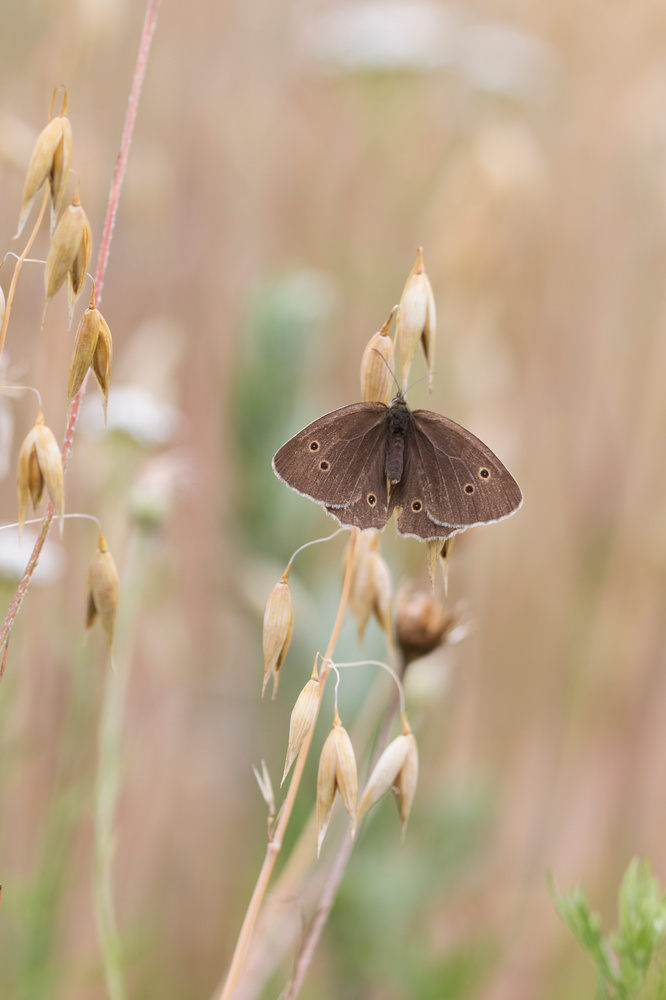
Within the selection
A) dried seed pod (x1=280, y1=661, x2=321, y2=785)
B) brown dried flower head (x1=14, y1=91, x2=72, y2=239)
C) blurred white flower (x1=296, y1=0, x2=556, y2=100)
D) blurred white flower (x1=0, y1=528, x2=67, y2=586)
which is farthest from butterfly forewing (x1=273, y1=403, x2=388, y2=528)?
blurred white flower (x1=296, y1=0, x2=556, y2=100)

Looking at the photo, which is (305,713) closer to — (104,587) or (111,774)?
(104,587)

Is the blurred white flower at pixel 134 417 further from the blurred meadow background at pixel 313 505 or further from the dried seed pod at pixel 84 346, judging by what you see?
the dried seed pod at pixel 84 346

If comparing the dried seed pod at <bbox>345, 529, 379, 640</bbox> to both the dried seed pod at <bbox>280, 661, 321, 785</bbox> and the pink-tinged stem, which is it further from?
the pink-tinged stem

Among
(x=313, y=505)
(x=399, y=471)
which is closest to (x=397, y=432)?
(x=399, y=471)

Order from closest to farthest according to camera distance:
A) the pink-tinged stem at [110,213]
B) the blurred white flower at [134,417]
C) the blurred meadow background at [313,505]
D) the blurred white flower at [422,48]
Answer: the pink-tinged stem at [110,213] → the blurred white flower at [134,417] → the blurred meadow background at [313,505] → the blurred white flower at [422,48]

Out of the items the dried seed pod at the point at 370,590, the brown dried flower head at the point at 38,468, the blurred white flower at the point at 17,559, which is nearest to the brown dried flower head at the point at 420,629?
the dried seed pod at the point at 370,590
